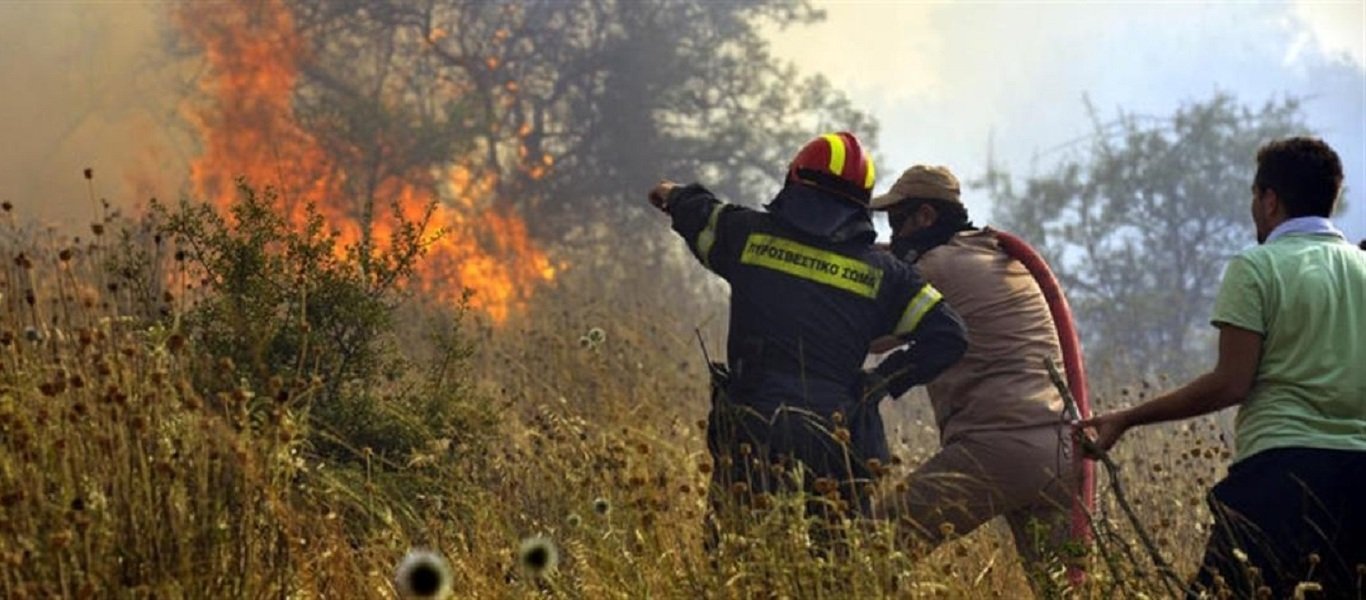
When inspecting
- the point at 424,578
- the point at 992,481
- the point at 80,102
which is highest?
the point at 80,102

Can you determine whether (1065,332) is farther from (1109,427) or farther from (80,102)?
(80,102)

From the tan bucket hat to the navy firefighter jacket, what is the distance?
1.81ft

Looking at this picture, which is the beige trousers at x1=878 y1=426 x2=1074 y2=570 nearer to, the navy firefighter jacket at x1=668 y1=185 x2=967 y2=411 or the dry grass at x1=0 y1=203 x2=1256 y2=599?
the dry grass at x1=0 y1=203 x2=1256 y2=599

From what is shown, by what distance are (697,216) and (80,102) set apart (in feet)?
81.1

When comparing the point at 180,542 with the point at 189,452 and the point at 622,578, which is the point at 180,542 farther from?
the point at 622,578

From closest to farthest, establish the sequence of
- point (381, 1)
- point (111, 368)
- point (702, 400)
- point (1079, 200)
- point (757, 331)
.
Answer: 1. point (111, 368)
2. point (757, 331)
3. point (702, 400)
4. point (381, 1)
5. point (1079, 200)

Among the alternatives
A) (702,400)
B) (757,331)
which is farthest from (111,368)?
(702,400)

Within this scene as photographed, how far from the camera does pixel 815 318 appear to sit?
5.69 meters

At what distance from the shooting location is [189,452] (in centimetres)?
460

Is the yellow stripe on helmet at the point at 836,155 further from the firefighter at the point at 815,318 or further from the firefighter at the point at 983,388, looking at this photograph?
the firefighter at the point at 983,388

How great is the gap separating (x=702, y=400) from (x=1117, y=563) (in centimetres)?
780

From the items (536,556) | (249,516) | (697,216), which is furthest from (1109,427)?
(249,516)

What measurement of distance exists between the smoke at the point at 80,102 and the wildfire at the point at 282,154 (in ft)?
11.9

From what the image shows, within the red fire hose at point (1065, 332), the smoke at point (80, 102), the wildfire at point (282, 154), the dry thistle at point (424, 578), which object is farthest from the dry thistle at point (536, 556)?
the smoke at point (80, 102)
